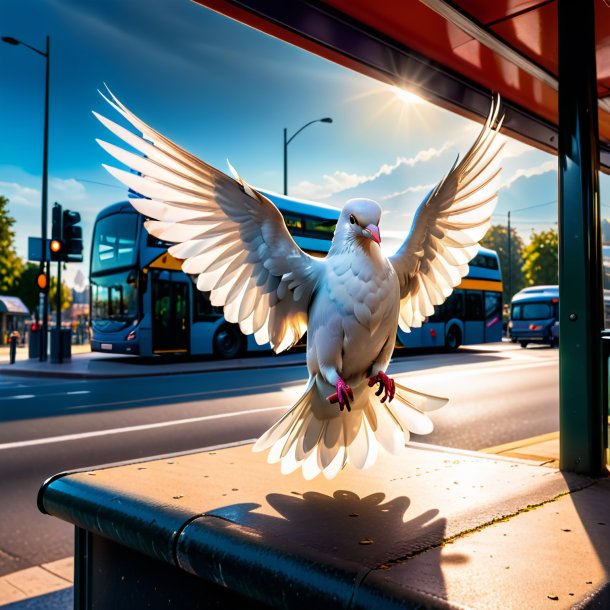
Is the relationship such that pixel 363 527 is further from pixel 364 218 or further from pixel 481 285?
pixel 481 285

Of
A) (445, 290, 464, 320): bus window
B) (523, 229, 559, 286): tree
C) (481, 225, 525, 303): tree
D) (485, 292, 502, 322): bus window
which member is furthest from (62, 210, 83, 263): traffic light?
(481, 225, 525, 303): tree

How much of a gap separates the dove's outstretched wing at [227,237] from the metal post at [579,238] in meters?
1.46

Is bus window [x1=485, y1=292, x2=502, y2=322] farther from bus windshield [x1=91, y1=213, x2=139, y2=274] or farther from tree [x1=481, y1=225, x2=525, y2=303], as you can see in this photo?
tree [x1=481, y1=225, x2=525, y2=303]

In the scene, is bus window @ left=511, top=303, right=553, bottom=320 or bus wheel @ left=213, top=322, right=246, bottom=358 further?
bus window @ left=511, top=303, right=553, bottom=320

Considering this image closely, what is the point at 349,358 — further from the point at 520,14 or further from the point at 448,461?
the point at 520,14

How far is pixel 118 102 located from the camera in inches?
71.7

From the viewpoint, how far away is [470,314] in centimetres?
2236

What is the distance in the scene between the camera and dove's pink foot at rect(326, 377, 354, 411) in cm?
192

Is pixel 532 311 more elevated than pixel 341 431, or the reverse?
pixel 532 311

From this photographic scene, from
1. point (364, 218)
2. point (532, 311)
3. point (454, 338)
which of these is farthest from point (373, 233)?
point (532, 311)

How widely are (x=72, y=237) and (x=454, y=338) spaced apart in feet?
43.0

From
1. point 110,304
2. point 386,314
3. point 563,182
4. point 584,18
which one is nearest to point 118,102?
point 386,314

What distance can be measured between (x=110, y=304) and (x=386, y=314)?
1421 cm

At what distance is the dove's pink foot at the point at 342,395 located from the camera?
1924 millimetres
